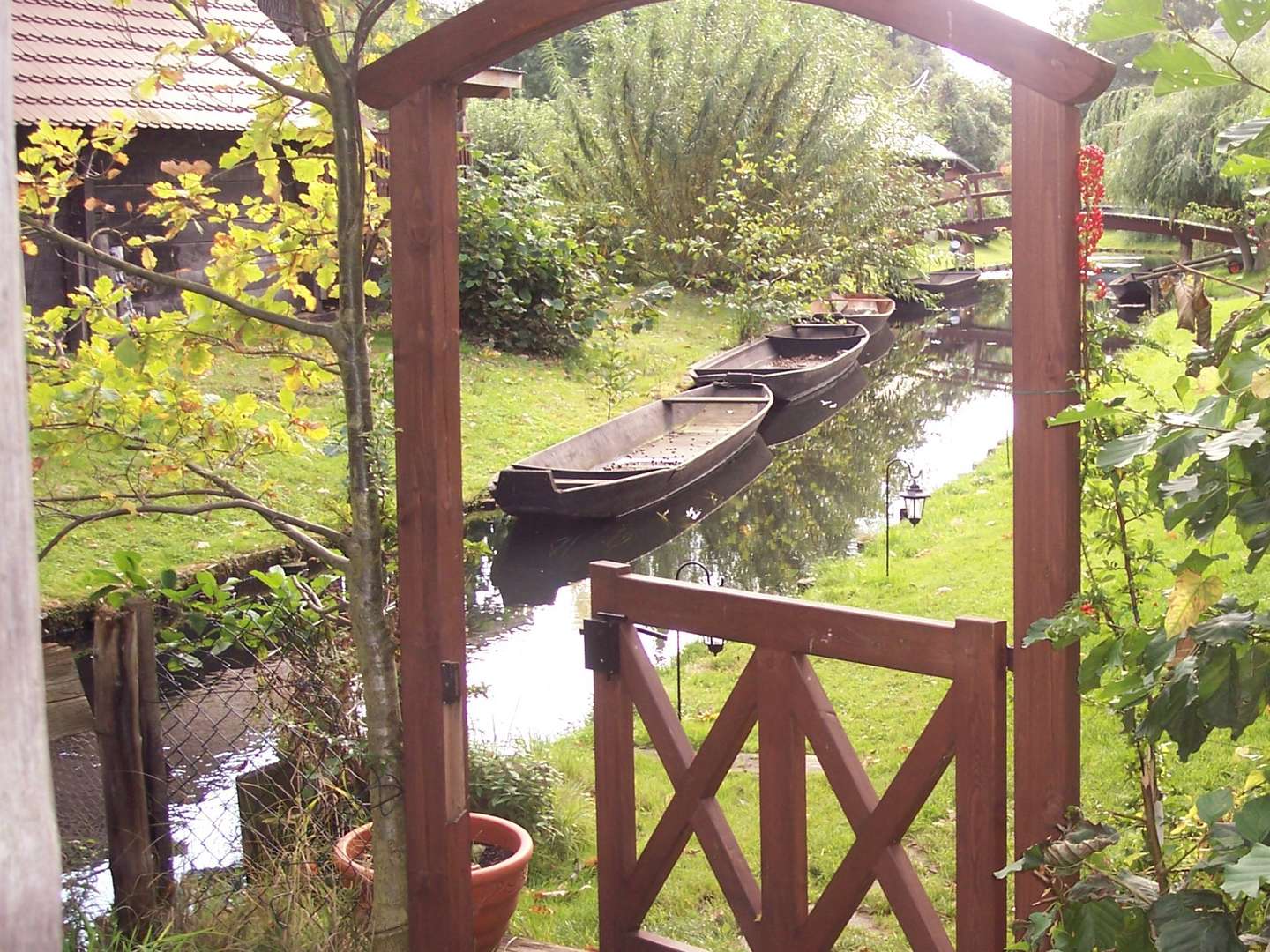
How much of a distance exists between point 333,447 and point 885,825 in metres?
1.73

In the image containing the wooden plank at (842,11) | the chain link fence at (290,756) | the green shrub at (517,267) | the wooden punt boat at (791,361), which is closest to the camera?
the wooden plank at (842,11)

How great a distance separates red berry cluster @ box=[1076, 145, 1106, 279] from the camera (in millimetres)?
2348

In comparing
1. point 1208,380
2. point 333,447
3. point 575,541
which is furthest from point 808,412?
point 1208,380

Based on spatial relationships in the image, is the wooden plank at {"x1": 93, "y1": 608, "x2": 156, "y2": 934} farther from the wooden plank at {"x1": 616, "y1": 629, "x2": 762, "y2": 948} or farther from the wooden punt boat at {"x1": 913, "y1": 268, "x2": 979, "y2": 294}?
the wooden punt boat at {"x1": 913, "y1": 268, "x2": 979, "y2": 294}

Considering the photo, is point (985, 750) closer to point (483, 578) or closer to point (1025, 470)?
point (1025, 470)

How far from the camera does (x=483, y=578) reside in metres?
9.47

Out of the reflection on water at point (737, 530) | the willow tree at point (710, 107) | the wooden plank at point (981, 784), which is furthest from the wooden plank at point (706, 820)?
the willow tree at point (710, 107)

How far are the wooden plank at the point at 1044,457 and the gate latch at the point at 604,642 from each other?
Answer: 97 centimetres

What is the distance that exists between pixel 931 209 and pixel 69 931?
20.3m

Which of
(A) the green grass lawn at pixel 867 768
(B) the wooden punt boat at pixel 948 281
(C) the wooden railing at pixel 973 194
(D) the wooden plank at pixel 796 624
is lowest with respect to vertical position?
(A) the green grass lawn at pixel 867 768

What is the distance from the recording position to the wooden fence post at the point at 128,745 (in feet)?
10.8

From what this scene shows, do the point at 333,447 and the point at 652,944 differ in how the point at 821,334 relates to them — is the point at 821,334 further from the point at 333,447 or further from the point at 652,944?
the point at 652,944

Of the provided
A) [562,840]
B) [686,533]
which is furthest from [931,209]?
[562,840]

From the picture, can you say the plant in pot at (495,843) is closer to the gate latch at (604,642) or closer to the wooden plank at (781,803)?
the gate latch at (604,642)
